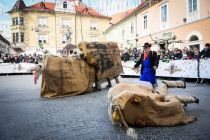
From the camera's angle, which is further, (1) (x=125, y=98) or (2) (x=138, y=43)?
(2) (x=138, y=43)

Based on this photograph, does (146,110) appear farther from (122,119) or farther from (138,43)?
(138,43)

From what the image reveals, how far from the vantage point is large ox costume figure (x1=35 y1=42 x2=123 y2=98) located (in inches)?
367

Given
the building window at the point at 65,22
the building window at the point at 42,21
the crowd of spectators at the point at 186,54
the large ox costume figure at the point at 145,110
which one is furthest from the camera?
the building window at the point at 65,22

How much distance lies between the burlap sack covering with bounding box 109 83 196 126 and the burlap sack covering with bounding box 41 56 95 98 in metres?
4.59

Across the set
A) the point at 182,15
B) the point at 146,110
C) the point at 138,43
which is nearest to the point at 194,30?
the point at 182,15

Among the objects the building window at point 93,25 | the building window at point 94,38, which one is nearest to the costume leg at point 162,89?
the building window at point 94,38

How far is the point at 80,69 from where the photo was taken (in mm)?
10000

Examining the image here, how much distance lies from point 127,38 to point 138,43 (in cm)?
484

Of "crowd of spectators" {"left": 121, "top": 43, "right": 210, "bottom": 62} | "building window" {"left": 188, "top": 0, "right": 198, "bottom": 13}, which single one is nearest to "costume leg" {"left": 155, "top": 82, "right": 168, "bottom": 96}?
"crowd of spectators" {"left": 121, "top": 43, "right": 210, "bottom": 62}

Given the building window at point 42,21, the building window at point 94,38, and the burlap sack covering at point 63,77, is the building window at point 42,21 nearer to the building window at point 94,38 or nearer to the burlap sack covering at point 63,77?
the building window at point 94,38

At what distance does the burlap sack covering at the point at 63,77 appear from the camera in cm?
927

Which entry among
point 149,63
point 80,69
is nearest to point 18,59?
point 80,69

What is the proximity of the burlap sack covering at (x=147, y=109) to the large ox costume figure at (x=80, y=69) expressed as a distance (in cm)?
463

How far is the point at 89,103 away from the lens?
7875 millimetres
